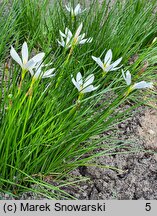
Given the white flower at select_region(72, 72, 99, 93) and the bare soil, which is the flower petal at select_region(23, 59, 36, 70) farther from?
the bare soil

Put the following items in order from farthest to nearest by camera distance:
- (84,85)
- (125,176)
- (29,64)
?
(125,176) < (84,85) < (29,64)

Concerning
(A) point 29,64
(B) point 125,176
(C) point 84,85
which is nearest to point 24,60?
(A) point 29,64

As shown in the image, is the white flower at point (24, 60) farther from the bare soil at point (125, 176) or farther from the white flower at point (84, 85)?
the bare soil at point (125, 176)

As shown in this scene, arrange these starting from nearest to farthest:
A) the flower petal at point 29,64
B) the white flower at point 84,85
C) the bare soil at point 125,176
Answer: the flower petal at point 29,64 < the white flower at point 84,85 < the bare soil at point 125,176

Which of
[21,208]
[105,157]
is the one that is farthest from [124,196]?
[21,208]

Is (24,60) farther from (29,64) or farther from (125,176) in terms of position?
(125,176)

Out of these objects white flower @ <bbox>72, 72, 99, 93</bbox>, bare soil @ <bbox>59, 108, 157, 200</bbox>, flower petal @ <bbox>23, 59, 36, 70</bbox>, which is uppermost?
flower petal @ <bbox>23, 59, 36, 70</bbox>

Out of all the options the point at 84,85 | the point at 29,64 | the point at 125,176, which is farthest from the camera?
the point at 125,176

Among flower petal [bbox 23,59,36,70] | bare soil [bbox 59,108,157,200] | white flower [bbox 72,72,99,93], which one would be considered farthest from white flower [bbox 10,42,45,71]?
bare soil [bbox 59,108,157,200]

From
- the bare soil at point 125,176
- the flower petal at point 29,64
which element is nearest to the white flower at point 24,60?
the flower petal at point 29,64

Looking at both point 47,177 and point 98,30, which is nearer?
point 47,177

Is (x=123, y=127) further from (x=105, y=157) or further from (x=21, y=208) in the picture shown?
(x=21, y=208)
